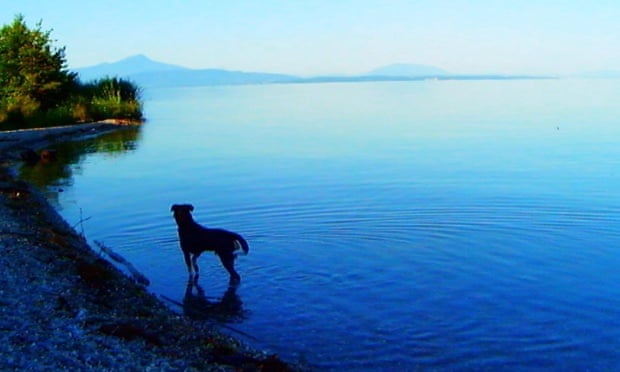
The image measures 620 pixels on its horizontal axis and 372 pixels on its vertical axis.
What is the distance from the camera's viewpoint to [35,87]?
4669 centimetres

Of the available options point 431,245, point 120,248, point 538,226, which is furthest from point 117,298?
point 538,226

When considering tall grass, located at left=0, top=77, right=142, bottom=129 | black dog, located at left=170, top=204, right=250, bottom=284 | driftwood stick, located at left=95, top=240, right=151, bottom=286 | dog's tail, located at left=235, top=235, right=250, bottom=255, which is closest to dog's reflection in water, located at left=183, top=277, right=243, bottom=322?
black dog, located at left=170, top=204, right=250, bottom=284

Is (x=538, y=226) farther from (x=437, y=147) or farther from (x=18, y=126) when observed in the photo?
(x=18, y=126)

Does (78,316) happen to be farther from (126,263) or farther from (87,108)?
(87,108)

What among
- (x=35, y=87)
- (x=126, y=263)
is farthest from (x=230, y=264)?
(x=35, y=87)

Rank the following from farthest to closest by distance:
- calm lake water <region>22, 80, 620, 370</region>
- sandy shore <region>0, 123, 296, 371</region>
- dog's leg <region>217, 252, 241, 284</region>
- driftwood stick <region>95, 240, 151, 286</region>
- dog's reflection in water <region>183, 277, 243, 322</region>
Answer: driftwood stick <region>95, 240, 151, 286</region> → dog's leg <region>217, 252, 241, 284</region> → dog's reflection in water <region>183, 277, 243, 322</region> → calm lake water <region>22, 80, 620, 370</region> → sandy shore <region>0, 123, 296, 371</region>

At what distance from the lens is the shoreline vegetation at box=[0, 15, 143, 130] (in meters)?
43.8

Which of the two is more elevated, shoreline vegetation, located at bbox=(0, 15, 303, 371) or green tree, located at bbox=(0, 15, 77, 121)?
green tree, located at bbox=(0, 15, 77, 121)

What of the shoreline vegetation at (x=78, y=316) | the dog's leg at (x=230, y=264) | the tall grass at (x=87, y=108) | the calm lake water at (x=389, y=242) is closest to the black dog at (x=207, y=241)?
the dog's leg at (x=230, y=264)

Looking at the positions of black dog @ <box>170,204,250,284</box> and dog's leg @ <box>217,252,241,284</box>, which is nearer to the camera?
black dog @ <box>170,204,250,284</box>

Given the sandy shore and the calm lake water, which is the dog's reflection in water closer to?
the calm lake water

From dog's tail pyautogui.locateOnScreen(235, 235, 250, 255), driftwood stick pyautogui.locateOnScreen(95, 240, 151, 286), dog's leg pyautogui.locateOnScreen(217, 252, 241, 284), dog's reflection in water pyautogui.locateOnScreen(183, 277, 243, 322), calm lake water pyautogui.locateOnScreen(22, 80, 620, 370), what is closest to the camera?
calm lake water pyautogui.locateOnScreen(22, 80, 620, 370)

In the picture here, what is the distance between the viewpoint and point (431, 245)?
51.8ft

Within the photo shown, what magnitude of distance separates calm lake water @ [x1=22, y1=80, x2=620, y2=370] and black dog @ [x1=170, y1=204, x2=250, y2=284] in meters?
0.43
